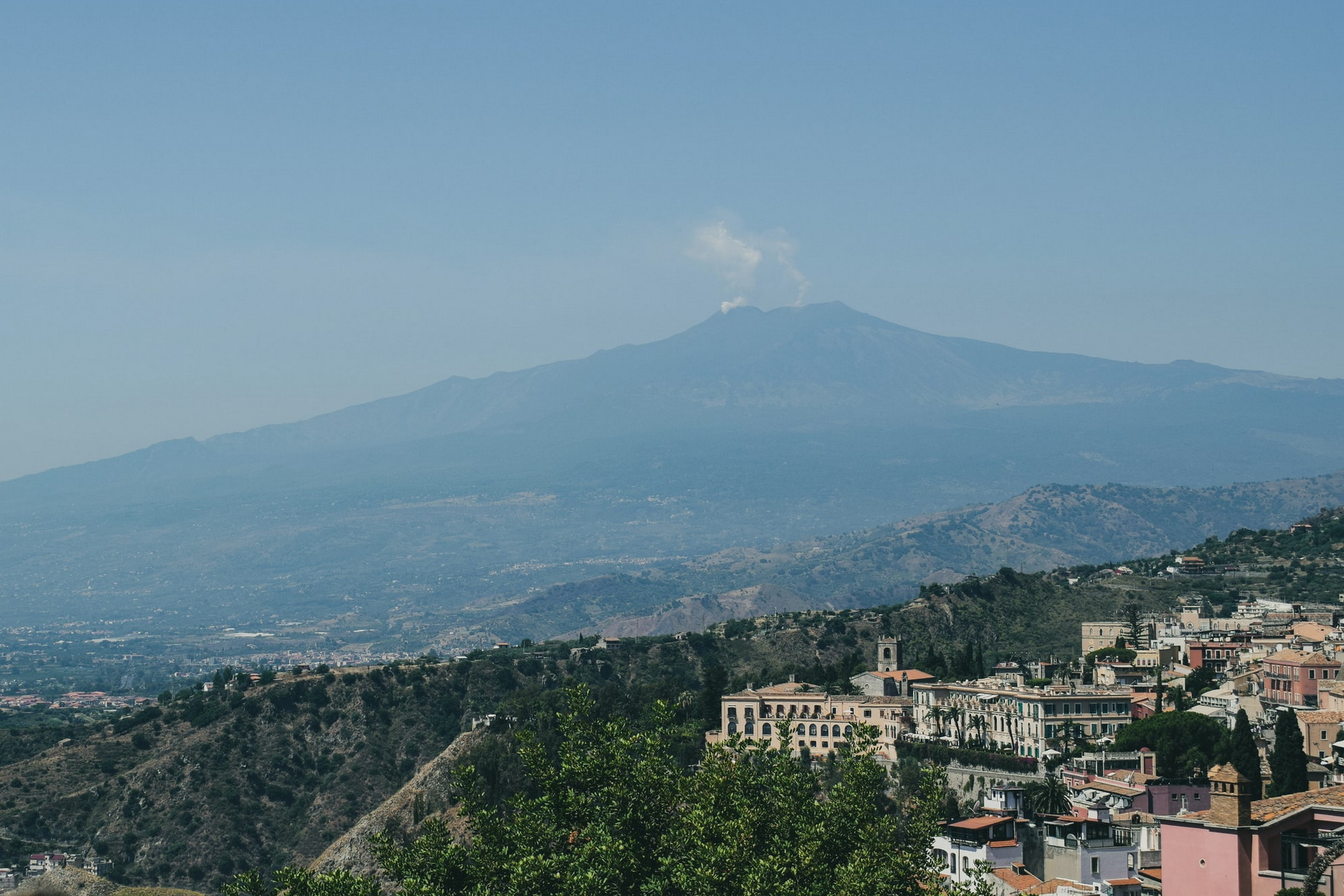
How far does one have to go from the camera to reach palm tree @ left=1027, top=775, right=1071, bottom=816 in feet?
186

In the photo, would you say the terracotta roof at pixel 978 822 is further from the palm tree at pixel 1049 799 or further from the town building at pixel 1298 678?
the town building at pixel 1298 678

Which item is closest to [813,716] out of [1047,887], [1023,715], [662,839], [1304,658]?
[1023,715]

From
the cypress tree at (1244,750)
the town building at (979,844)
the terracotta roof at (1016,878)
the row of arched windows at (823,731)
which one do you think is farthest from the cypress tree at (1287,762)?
the row of arched windows at (823,731)

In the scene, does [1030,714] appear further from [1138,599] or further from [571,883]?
[1138,599]

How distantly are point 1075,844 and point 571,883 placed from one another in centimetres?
2139

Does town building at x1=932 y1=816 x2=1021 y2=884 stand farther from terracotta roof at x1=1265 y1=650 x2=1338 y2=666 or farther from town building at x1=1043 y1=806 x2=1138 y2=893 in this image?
terracotta roof at x1=1265 y1=650 x2=1338 y2=666

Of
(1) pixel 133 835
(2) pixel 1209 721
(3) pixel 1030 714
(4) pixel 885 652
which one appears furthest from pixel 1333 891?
(1) pixel 133 835

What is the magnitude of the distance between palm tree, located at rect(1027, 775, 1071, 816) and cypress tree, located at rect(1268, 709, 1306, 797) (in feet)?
22.0

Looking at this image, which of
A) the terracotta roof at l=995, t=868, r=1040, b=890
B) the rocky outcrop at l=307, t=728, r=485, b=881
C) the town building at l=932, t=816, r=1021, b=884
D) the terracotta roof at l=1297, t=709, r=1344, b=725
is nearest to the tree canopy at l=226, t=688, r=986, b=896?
the terracotta roof at l=995, t=868, r=1040, b=890

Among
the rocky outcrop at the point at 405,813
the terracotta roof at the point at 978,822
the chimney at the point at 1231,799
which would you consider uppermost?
the chimney at the point at 1231,799

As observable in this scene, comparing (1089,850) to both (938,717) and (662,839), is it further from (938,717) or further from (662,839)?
(938,717)

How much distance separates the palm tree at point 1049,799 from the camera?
56.8 metres

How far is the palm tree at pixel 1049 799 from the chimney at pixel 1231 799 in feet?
73.8

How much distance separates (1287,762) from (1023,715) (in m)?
18.6
